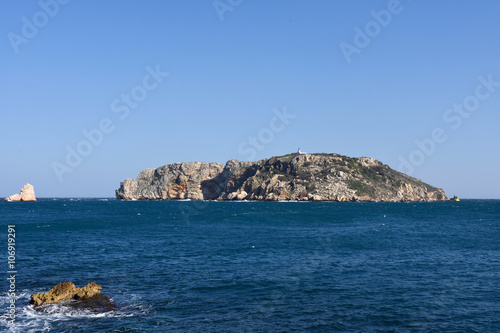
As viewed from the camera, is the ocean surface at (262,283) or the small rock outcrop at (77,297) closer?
the ocean surface at (262,283)

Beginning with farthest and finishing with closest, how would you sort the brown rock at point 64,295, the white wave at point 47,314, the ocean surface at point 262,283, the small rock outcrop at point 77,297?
the brown rock at point 64,295, the small rock outcrop at point 77,297, the ocean surface at point 262,283, the white wave at point 47,314

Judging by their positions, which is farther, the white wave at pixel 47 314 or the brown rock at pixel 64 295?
the brown rock at pixel 64 295

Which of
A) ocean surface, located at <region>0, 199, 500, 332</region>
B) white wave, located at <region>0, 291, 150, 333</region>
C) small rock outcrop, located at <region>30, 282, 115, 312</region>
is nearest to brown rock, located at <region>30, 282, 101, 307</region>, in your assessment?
small rock outcrop, located at <region>30, 282, 115, 312</region>

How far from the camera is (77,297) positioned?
1250 inches

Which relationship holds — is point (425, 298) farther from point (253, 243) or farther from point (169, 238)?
point (169, 238)

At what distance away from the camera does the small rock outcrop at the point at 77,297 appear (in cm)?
3039

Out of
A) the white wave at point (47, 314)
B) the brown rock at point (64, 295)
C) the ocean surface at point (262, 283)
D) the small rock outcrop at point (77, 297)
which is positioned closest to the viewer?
the white wave at point (47, 314)

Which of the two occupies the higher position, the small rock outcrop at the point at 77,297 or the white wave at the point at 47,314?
the small rock outcrop at the point at 77,297

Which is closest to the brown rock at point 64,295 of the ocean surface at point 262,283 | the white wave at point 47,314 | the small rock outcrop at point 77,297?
the small rock outcrop at point 77,297

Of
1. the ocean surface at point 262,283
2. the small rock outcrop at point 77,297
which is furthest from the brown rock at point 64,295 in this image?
the ocean surface at point 262,283

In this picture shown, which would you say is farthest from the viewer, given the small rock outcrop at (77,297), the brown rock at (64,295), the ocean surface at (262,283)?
the brown rock at (64,295)

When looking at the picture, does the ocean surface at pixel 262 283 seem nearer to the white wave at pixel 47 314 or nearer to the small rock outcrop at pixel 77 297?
the white wave at pixel 47 314

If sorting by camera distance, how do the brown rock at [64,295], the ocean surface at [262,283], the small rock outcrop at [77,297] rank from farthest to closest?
the brown rock at [64,295]
the small rock outcrop at [77,297]
the ocean surface at [262,283]

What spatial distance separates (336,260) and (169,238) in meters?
34.8
